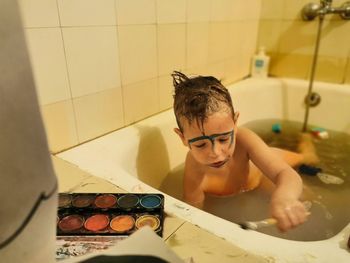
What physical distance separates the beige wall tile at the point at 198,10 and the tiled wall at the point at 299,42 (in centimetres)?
53

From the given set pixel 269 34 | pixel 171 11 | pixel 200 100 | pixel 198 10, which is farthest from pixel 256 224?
pixel 269 34

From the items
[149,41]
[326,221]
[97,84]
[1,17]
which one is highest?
[1,17]

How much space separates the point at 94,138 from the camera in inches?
35.4

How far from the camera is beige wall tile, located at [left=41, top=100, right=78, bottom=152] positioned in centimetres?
77

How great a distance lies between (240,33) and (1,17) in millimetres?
1419

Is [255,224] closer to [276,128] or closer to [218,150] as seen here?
[218,150]

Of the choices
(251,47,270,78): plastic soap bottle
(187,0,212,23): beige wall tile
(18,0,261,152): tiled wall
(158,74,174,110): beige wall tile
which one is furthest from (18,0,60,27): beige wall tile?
(251,47,270,78): plastic soap bottle

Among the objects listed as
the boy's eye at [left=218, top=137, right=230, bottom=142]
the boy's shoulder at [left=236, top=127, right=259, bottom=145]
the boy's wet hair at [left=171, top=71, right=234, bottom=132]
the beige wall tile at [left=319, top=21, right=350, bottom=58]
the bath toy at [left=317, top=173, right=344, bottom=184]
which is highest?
the beige wall tile at [left=319, top=21, right=350, bottom=58]

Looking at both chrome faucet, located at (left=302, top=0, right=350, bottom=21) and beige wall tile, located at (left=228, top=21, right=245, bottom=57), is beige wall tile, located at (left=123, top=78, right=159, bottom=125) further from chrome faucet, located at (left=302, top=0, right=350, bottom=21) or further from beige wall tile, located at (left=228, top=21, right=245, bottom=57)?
chrome faucet, located at (left=302, top=0, right=350, bottom=21)

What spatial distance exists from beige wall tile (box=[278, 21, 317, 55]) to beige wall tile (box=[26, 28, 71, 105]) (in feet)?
4.00

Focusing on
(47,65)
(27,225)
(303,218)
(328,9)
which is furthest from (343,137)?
(27,225)

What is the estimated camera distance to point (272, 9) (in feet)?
5.08

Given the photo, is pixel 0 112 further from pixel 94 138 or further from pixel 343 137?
pixel 343 137

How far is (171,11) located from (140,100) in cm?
33
